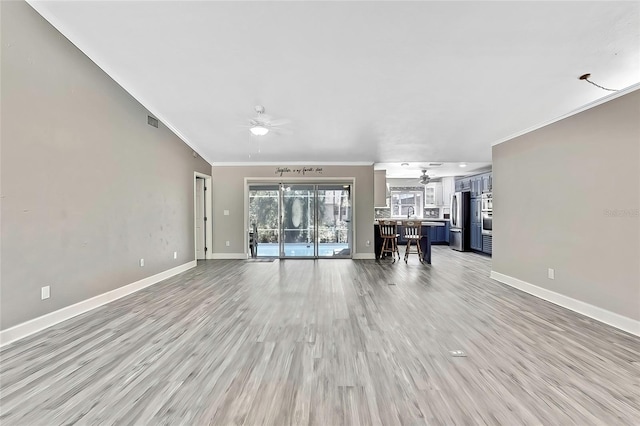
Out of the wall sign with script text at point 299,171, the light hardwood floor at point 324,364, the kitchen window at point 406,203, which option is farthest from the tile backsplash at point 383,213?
the light hardwood floor at point 324,364

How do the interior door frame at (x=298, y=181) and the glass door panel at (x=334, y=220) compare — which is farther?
the glass door panel at (x=334, y=220)

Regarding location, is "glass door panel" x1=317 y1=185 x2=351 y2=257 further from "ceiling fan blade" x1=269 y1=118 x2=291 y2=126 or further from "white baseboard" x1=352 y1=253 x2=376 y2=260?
"ceiling fan blade" x1=269 y1=118 x2=291 y2=126

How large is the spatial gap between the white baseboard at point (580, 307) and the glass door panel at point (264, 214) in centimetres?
520

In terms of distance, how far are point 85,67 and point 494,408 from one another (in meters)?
5.28

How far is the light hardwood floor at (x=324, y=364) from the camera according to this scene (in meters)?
1.67

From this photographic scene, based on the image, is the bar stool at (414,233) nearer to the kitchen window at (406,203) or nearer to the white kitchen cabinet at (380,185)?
the white kitchen cabinet at (380,185)

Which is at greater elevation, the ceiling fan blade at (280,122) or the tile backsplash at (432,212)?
the ceiling fan blade at (280,122)

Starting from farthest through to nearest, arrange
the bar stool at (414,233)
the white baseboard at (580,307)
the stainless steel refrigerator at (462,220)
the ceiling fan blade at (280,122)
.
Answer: the stainless steel refrigerator at (462,220), the bar stool at (414,233), the ceiling fan blade at (280,122), the white baseboard at (580,307)

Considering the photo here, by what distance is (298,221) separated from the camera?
7348 mm

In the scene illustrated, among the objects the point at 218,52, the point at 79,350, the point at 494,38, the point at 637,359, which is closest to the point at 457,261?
the point at 637,359

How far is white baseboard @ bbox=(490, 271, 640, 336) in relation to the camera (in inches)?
111

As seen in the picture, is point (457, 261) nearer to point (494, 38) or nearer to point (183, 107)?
point (494, 38)

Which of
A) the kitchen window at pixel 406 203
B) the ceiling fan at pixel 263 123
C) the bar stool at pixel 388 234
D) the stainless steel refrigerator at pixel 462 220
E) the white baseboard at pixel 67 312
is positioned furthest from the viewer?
the kitchen window at pixel 406 203

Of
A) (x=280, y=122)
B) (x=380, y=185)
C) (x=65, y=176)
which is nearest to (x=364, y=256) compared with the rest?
(x=380, y=185)
